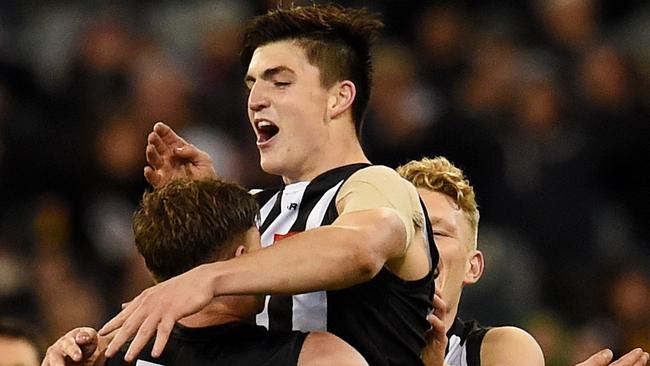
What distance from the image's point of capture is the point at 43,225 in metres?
7.41

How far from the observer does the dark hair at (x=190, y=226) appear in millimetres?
3199

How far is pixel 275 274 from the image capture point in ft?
9.85

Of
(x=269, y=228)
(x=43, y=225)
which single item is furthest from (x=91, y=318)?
(x=269, y=228)

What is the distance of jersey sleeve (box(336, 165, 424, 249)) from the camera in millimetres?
3340

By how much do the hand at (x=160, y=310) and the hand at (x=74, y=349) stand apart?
0.85 ft

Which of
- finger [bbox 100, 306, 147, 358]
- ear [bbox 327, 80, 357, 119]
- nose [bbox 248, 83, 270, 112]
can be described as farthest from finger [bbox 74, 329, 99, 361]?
ear [bbox 327, 80, 357, 119]

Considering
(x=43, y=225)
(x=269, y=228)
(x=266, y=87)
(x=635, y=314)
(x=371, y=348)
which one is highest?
(x=266, y=87)

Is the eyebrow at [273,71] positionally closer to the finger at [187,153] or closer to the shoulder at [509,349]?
the finger at [187,153]

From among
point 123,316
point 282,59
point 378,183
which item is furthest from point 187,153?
point 123,316

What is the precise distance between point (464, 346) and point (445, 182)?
1.73ft

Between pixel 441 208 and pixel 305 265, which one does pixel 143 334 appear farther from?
pixel 441 208

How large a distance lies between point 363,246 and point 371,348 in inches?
16.9

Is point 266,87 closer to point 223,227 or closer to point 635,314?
point 223,227

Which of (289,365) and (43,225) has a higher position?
(289,365)
